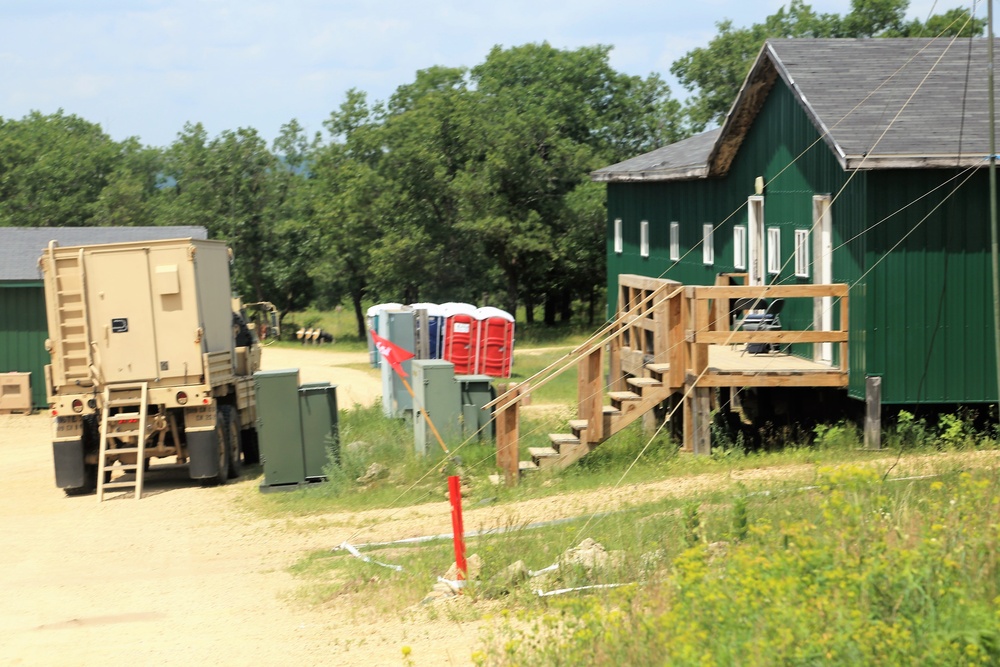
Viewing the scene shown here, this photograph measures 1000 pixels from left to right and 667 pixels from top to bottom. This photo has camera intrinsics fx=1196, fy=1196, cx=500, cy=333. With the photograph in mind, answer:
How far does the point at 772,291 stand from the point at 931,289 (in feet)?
6.86

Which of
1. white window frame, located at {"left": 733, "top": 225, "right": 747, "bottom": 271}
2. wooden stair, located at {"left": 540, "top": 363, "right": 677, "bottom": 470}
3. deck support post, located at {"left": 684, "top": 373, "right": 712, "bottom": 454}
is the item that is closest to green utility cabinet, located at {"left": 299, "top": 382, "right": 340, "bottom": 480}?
wooden stair, located at {"left": 540, "top": 363, "right": 677, "bottom": 470}

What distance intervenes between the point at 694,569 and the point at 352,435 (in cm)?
1254

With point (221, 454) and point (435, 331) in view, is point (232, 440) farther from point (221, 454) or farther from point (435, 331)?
point (435, 331)

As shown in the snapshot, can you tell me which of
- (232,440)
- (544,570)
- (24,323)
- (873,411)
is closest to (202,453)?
(232,440)

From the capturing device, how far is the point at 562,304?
2121 inches

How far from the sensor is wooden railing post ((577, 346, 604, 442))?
1500 cm

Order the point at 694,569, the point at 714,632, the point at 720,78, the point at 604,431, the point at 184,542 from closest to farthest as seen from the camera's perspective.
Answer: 1. the point at 714,632
2. the point at 694,569
3. the point at 184,542
4. the point at 604,431
5. the point at 720,78

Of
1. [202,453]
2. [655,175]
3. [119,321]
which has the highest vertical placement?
[655,175]

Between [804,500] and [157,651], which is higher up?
[804,500]

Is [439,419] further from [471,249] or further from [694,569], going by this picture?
[471,249]

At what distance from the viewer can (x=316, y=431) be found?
54.7 ft

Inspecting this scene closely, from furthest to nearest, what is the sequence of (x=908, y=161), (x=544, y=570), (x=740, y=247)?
(x=740, y=247) → (x=908, y=161) → (x=544, y=570)

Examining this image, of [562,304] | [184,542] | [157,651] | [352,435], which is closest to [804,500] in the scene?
[157,651]

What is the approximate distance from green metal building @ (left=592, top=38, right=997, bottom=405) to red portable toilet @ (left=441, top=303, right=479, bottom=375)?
10927mm
